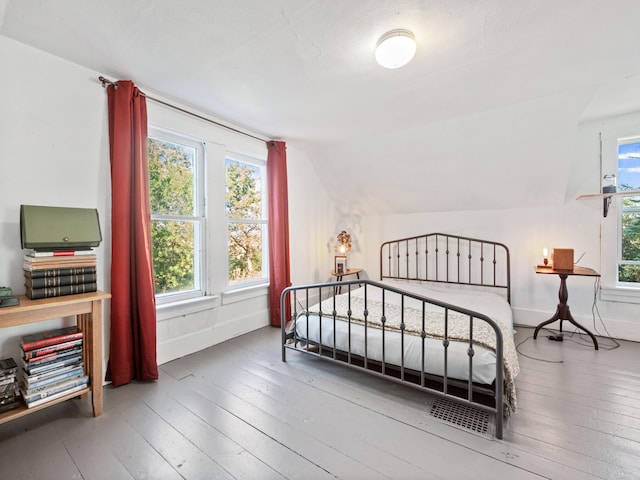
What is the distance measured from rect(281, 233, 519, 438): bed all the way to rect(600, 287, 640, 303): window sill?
88cm

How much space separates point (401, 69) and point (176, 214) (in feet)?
7.43

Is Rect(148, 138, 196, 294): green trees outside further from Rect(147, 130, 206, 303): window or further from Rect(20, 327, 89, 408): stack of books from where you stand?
Rect(20, 327, 89, 408): stack of books

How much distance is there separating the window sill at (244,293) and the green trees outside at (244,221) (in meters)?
0.15

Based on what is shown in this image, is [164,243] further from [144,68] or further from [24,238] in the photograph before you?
[144,68]

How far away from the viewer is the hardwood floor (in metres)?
1.41

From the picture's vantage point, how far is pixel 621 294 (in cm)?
299

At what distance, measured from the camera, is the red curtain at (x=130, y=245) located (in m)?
2.14

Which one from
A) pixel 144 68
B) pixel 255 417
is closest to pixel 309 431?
pixel 255 417

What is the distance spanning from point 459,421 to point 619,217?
9.68 feet

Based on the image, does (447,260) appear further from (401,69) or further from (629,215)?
(401,69)

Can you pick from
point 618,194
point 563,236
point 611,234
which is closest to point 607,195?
point 618,194

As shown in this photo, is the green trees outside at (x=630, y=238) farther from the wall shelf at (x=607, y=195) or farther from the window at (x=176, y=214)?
the window at (x=176, y=214)

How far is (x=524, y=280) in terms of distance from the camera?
350 centimetres

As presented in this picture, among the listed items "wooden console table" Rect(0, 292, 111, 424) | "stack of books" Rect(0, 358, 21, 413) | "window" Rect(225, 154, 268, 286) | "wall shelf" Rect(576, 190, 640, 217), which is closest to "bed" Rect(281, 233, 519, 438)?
"window" Rect(225, 154, 268, 286)
